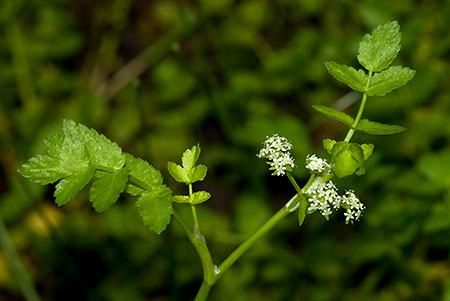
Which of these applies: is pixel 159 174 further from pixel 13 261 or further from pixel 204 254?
pixel 13 261

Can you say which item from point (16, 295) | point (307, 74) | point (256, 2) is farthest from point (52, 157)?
point (256, 2)

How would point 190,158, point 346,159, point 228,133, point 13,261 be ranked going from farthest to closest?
point 228,133 < point 13,261 < point 190,158 < point 346,159

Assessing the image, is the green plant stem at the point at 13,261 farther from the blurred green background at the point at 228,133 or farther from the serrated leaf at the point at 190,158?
the serrated leaf at the point at 190,158

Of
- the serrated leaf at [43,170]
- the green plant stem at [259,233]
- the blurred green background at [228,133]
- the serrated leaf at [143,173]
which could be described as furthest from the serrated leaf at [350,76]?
the blurred green background at [228,133]

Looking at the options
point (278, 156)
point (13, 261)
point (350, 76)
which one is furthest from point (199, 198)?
point (13, 261)

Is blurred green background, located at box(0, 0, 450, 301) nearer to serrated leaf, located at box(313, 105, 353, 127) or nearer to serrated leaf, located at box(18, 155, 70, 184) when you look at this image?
serrated leaf, located at box(313, 105, 353, 127)
